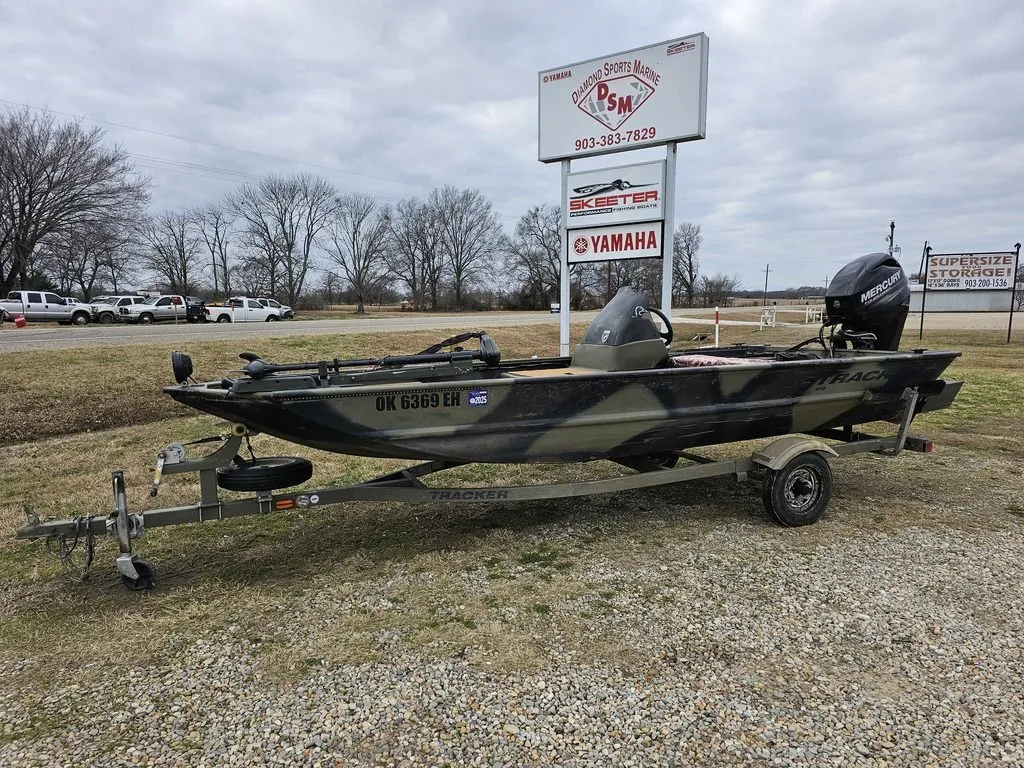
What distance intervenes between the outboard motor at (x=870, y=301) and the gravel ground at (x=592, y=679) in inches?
79.6

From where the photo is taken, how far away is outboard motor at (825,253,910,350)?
4992mm

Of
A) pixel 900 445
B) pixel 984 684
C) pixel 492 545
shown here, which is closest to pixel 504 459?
pixel 492 545

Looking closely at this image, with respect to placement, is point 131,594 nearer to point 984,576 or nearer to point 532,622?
point 532,622

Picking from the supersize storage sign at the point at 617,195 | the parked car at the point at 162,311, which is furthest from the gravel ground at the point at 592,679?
the parked car at the point at 162,311

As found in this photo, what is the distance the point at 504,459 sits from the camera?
3768mm

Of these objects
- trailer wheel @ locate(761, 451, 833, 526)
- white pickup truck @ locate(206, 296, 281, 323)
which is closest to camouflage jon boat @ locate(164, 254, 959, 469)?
trailer wheel @ locate(761, 451, 833, 526)

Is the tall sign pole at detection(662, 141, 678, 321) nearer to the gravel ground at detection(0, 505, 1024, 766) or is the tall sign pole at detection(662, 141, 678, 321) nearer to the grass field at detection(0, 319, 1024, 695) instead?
the grass field at detection(0, 319, 1024, 695)

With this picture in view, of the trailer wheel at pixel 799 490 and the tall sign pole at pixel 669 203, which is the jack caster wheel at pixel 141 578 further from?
the tall sign pole at pixel 669 203

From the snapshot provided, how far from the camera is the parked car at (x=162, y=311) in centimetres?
2881

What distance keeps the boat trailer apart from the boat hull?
7.4 inches

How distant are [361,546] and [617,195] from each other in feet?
22.2

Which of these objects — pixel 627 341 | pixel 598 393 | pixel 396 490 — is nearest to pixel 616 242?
pixel 627 341

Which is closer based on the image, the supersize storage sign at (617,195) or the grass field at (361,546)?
the grass field at (361,546)

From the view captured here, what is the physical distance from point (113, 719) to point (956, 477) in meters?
6.22
